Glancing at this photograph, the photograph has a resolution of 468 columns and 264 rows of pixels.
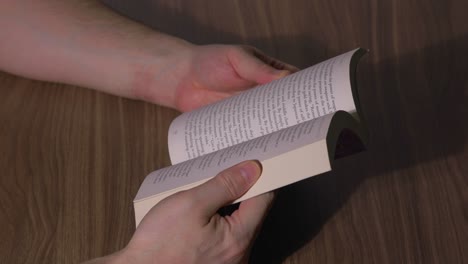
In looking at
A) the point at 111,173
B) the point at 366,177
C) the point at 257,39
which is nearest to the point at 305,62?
the point at 257,39

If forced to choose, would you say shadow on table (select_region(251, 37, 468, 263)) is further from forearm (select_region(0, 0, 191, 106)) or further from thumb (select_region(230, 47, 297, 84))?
forearm (select_region(0, 0, 191, 106))

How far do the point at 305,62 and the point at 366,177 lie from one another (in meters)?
0.23

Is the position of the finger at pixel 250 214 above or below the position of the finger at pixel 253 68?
below

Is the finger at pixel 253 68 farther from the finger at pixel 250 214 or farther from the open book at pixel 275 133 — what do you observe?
the finger at pixel 250 214

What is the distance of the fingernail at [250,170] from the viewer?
705 mm

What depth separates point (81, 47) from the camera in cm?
104

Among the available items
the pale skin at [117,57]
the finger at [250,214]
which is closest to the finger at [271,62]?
the pale skin at [117,57]

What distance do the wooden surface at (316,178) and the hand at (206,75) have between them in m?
0.03

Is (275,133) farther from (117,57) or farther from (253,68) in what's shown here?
(117,57)

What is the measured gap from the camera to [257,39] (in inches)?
41.9

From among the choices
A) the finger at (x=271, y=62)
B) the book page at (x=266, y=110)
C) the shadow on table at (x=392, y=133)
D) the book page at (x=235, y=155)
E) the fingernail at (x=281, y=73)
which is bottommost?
the shadow on table at (x=392, y=133)

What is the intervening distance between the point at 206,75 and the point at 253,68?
0.10 metres


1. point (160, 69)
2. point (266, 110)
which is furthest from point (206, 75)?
point (266, 110)

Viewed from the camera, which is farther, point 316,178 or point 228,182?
point 316,178
